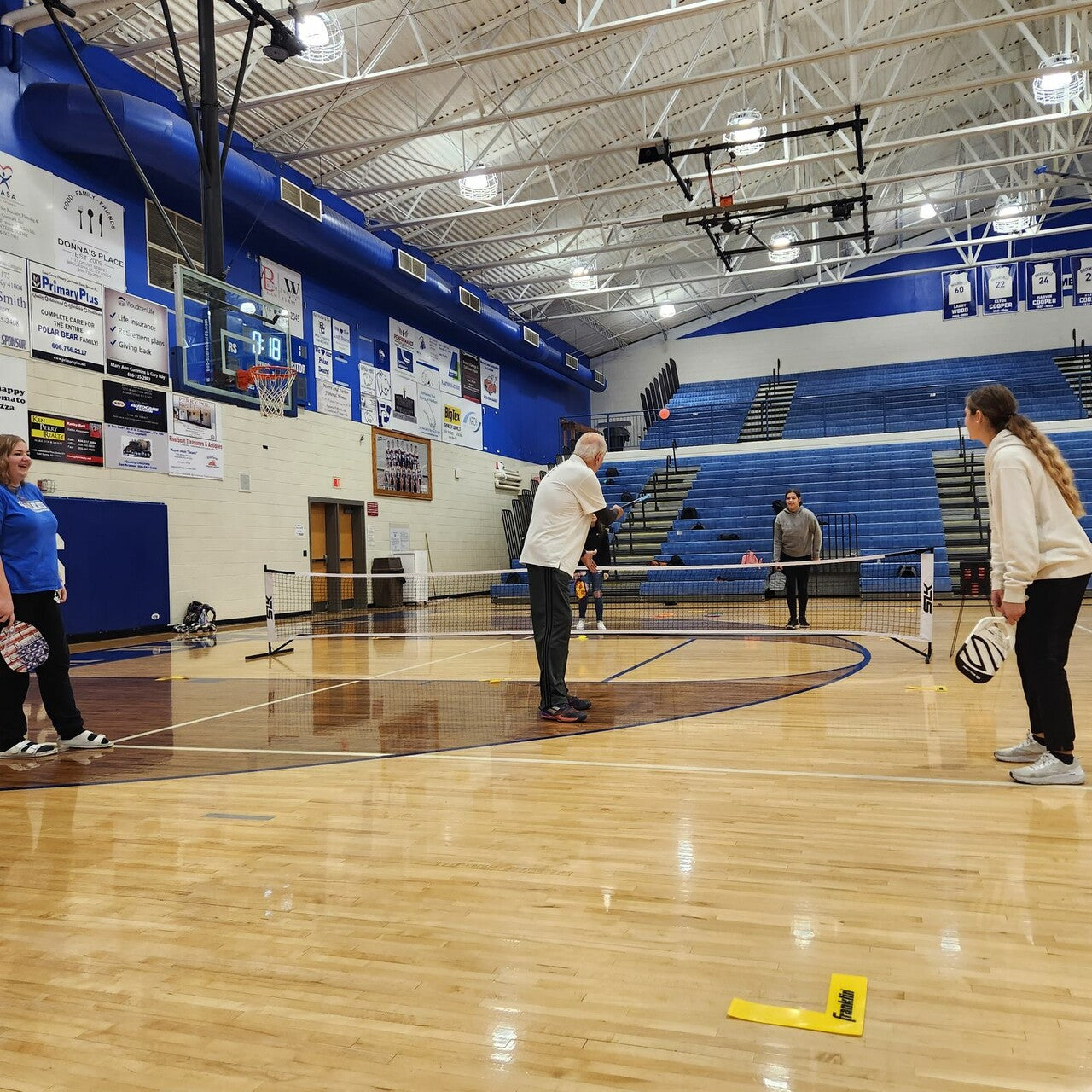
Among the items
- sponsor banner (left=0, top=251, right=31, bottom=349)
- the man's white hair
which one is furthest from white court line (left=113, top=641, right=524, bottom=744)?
sponsor banner (left=0, top=251, right=31, bottom=349)

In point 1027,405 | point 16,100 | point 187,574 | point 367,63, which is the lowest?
point 187,574

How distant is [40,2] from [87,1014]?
12.3 meters

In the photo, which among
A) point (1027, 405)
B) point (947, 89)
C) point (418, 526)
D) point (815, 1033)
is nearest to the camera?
point (815, 1033)

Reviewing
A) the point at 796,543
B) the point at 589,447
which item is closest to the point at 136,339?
the point at 589,447

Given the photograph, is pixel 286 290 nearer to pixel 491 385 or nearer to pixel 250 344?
pixel 250 344

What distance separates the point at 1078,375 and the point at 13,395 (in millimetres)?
25717

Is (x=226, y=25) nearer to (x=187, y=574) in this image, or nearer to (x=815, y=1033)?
(x=187, y=574)

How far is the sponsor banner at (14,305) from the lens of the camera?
10.2 metres

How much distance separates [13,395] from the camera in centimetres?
1037

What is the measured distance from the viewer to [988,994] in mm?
1912

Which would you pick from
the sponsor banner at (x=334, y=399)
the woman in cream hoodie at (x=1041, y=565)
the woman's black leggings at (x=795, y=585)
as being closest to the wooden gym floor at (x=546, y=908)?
the woman in cream hoodie at (x=1041, y=565)

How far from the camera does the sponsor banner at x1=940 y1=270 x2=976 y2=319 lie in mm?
26516

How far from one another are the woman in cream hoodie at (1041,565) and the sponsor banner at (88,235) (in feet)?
38.4

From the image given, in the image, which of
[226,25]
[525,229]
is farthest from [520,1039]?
[525,229]
